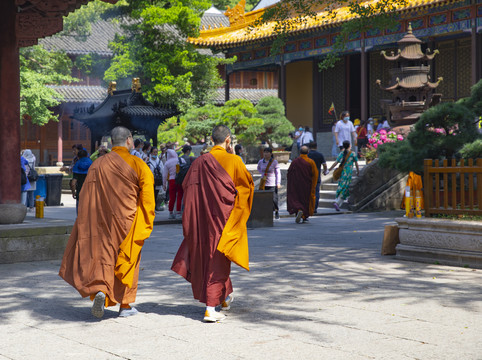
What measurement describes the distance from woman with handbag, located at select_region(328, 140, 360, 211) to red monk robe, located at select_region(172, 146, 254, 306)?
9.31 m

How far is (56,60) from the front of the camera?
3031 cm

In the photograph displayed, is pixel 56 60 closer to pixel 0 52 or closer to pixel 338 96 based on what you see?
pixel 338 96

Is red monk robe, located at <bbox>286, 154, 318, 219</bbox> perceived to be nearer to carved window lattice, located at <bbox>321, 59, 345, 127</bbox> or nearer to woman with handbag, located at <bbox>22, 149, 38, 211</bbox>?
woman with handbag, located at <bbox>22, 149, 38, 211</bbox>

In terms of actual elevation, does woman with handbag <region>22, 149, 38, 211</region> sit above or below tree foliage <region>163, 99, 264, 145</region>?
below

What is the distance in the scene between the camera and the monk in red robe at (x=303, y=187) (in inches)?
540

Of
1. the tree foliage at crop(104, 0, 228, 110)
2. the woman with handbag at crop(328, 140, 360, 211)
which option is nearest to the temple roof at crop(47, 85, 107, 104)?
the tree foliage at crop(104, 0, 228, 110)

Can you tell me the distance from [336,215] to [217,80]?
515 inches

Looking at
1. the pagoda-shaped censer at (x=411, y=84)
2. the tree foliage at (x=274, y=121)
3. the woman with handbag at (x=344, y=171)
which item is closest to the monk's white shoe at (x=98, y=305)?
the woman with handbag at (x=344, y=171)

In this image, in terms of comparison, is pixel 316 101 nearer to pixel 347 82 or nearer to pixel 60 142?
pixel 347 82

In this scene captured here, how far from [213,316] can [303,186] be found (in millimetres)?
8244

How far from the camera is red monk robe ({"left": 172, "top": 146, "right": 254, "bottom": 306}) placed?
5891 mm

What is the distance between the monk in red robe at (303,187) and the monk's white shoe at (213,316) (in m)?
8.08

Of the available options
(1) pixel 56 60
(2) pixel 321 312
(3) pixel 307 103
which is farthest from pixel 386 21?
(1) pixel 56 60

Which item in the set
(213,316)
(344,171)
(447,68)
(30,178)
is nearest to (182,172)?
(344,171)
